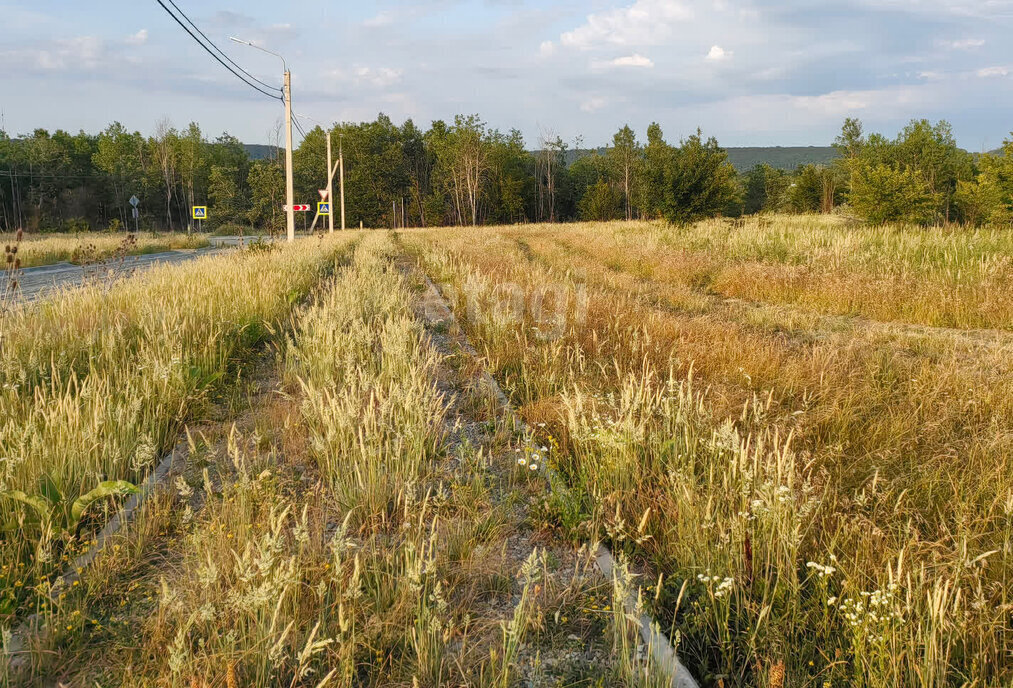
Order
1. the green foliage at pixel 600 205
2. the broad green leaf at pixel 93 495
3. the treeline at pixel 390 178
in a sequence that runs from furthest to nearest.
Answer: the green foliage at pixel 600 205
the treeline at pixel 390 178
the broad green leaf at pixel 93 495

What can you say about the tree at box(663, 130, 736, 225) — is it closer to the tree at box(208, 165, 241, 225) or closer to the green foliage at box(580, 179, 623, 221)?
the green foliage at box(580, 179, 623, 221)

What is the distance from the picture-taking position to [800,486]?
11.5ft

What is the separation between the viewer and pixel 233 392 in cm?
593

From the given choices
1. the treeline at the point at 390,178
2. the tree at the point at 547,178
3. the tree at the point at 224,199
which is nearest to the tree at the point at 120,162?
the treeline at the point at 390,178

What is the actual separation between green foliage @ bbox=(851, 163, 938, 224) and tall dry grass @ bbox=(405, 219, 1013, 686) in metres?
18.9

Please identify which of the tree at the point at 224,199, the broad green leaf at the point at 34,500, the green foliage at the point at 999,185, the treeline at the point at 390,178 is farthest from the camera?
the tree at the point at 224,199

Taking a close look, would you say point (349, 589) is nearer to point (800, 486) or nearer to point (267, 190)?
point (800, 486)

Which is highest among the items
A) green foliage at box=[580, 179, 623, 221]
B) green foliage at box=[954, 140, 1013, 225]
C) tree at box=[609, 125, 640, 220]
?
tree at box=[609, 125, 640, 220]

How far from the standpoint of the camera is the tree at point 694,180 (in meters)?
27.9

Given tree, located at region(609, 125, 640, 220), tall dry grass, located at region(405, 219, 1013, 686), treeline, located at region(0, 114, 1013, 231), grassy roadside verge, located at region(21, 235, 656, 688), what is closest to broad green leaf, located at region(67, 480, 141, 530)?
grassy roadside verge, located at region(21, 235, 656, 688)

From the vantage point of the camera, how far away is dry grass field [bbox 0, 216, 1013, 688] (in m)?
2.34

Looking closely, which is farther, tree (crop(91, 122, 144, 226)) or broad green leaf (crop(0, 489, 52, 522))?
tree (crop(91, 122, 144, 226))

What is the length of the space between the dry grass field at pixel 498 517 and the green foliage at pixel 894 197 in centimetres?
2041

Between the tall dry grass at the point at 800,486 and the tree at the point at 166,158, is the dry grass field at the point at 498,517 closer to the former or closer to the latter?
the tall dry grass at the point at 800,486
